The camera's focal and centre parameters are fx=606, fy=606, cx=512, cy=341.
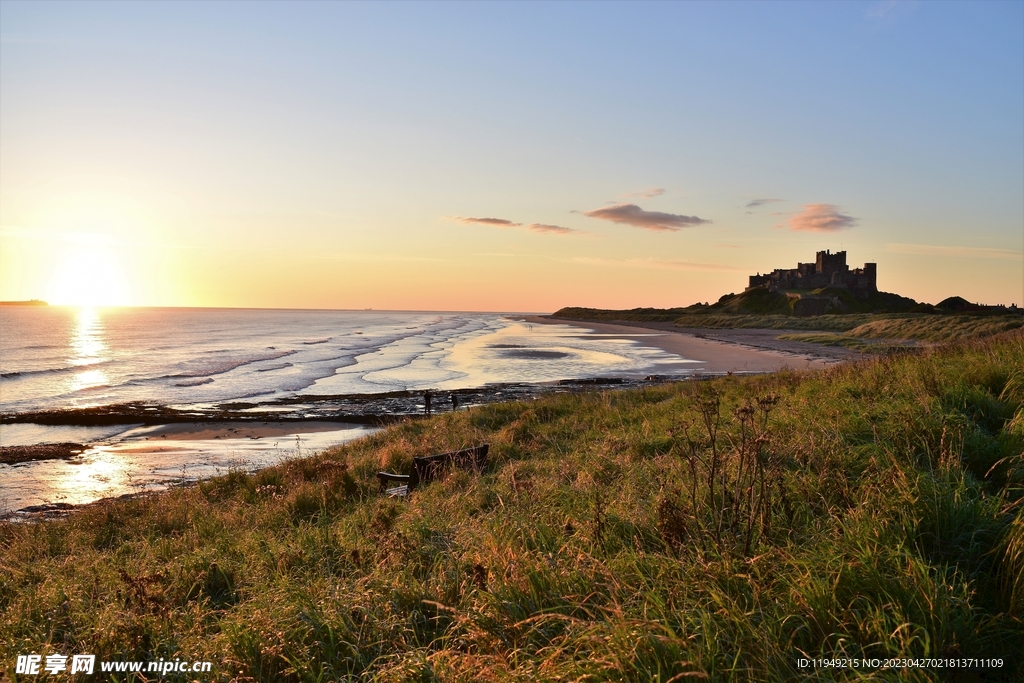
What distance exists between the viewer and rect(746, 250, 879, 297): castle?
123 m

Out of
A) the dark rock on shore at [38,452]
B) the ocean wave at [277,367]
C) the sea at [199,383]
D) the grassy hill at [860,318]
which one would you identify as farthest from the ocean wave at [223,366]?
the grassy hill at [860,318]

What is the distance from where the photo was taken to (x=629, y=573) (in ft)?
13.5

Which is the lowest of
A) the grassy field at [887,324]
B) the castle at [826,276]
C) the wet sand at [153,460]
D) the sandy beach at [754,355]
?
the wet sand at [153,460]

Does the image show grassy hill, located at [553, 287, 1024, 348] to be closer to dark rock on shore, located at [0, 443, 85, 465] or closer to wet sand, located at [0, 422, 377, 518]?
wet sand, located at [0, 422, 377, 518]

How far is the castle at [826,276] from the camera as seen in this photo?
404 ft

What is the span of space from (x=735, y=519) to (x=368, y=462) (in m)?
8.54

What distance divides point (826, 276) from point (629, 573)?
143m

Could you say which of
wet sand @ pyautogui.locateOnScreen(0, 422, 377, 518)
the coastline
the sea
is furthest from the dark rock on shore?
the coastline

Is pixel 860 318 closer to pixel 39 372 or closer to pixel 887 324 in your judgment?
pixel 887 324

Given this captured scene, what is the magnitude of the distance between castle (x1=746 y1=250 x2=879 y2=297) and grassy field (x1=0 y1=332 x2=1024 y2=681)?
5207 inches

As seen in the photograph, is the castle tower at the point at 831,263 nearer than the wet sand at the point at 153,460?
No

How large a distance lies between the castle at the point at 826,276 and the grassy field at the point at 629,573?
13226 cm

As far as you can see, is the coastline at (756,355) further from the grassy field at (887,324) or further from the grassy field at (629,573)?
the grassy field at (629,573)

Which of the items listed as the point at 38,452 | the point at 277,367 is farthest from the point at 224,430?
the point at 277,367
